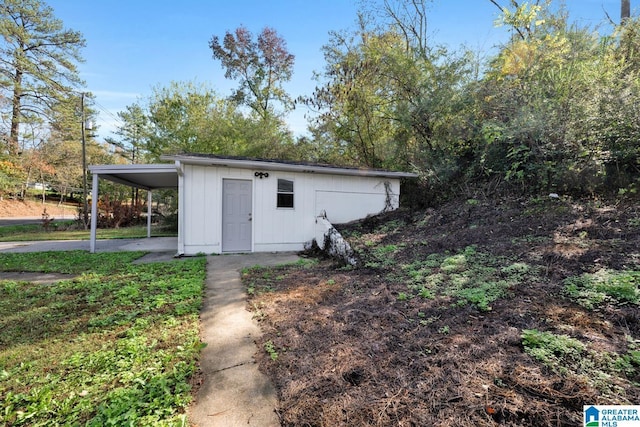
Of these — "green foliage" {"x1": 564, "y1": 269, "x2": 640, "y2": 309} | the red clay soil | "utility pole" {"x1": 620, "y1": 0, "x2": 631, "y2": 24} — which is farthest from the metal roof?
"utility pole" {"x1": 620, "y1": 0, "x2": 631, "y2": 24}

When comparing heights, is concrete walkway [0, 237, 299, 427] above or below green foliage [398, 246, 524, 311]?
below

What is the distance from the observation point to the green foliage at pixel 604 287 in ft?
7.74

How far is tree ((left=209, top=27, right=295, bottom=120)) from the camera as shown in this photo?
16312 millimetres

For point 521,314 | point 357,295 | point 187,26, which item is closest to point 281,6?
point 187,26

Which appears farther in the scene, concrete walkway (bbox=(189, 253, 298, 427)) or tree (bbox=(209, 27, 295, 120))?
tree (bbox=(209, 27, 295, 120))

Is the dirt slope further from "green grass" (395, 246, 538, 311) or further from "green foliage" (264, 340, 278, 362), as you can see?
"green grass" (395, 246, 538, 311)

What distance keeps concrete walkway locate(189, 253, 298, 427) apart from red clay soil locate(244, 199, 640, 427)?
0.37 feet

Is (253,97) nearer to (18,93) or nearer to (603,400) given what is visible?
(18,93)

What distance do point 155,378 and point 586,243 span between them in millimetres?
5010

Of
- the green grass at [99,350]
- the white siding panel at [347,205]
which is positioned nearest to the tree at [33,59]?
the green grass at [99,350]

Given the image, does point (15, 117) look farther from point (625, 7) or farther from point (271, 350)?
point (625, 7)

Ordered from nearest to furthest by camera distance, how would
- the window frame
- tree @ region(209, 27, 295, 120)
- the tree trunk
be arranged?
the window frame < the tree trunk < tree @ region(209, 27, 295, 120)

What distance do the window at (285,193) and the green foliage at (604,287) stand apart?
19.2 feet

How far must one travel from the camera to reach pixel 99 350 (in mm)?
2350
